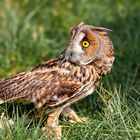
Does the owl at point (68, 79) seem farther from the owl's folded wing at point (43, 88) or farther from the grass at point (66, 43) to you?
the grass at point (66, 43)

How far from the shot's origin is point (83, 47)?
6.36 meters

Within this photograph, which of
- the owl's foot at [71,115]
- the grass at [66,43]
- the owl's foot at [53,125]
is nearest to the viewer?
the grass at [66,43]

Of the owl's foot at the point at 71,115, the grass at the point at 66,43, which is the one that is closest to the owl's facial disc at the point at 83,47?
the grass at the point at 66,43

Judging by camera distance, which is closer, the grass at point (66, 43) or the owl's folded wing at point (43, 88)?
the grass at point (66, 43)

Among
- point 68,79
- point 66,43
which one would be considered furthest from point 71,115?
point 66,43

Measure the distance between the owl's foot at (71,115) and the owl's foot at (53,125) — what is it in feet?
0.65

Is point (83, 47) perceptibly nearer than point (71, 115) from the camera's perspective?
Yes

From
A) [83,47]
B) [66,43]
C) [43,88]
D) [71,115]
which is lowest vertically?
[71,115]

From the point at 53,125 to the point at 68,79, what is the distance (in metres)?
0.40

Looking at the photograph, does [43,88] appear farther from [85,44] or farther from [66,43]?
[66,43]

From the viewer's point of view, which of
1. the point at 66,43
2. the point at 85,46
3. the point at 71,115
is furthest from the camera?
the point at 66,43

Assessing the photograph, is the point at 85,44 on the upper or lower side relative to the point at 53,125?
upper

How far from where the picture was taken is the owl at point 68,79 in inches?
250

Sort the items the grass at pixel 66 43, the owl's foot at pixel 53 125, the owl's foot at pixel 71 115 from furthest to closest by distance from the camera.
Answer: the owl's foot at pixel 71 115
the owl's foot at pixel 53 125
the grass at pixel 66 43
